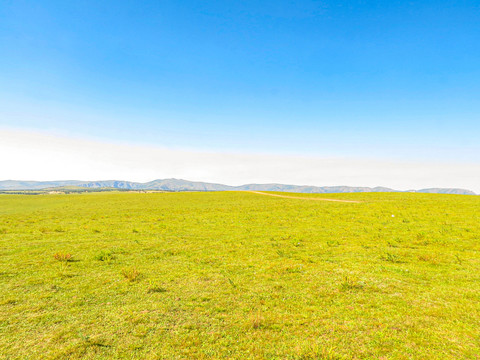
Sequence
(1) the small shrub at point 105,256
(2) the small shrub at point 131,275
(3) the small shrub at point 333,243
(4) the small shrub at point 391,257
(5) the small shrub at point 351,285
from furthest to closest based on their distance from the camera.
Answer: (3) the small shrub at point 333,243 → (1) the small shrub at point 105,256 → (4) the small shrub at point 391,257 → (2) the small shrub at point 131,275 → (5) the small shrub at point 351,285

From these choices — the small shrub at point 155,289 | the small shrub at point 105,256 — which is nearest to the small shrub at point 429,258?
the small shrub at point 155,289

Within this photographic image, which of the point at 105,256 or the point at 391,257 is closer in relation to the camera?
the point at 391,257

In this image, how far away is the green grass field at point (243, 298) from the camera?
612 cm

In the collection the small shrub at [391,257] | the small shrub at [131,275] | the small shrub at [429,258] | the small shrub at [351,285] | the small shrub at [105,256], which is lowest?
the small shrub at [105,256]

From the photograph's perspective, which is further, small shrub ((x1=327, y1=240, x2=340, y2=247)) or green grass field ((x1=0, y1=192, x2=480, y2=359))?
small shrub ((x1=327, y1=240, x2=340, y2=247))

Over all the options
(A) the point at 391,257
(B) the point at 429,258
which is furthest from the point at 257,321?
(B) the point at 429,258

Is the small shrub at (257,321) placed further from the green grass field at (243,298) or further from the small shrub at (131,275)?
the small shrub at (131,275)

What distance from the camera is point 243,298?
29.2ft

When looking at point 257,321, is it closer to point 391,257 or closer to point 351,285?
point 351,285

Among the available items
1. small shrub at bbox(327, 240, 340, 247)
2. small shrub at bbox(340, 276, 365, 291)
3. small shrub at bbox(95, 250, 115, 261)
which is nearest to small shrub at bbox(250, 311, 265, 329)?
small shrub at bbox(340, 276, 365, 291)

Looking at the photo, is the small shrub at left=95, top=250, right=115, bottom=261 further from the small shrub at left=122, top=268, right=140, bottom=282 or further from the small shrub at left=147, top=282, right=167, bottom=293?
the small shrub at left=147, top=282, right=167, bottom=293

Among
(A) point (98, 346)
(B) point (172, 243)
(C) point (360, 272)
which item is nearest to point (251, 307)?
(A) point (98, 346)

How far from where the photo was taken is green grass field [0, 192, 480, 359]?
6.12m

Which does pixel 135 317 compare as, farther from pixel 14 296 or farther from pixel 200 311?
pixel 14 296
